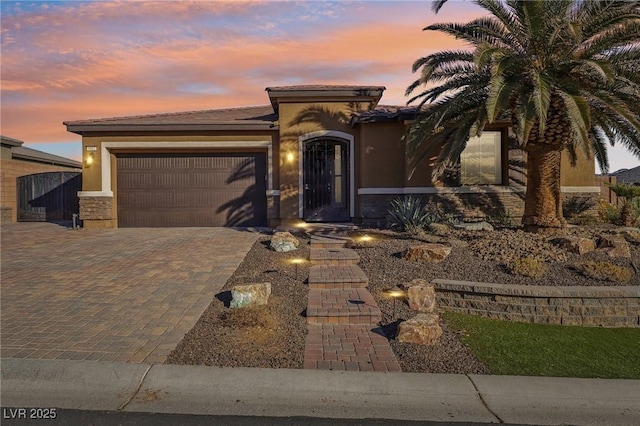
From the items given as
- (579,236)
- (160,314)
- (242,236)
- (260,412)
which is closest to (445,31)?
(579,236)

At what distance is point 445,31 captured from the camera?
9.91 m

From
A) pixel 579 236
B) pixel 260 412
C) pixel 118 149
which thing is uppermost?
pixel 118 149

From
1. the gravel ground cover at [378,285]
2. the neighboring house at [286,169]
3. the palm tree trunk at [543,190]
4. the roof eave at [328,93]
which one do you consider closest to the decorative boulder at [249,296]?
the gravel ground cover at [378,285]

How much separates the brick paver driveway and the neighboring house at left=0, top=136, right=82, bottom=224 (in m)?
7.87

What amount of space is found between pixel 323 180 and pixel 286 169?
Result: 4.46 ft

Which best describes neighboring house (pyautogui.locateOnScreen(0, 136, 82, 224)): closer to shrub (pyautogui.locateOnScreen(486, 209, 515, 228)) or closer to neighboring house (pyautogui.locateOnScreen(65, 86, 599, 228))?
neighboring house (pyautogui.locateOnScreen(65, 86, 599, 228))

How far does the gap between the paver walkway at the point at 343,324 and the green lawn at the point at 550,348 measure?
3.67ft

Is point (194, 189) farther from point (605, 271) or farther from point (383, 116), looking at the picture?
point (605, 271)

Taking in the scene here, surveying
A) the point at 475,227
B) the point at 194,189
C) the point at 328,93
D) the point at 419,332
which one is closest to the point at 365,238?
the point at 475,227

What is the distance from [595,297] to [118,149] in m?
14.3

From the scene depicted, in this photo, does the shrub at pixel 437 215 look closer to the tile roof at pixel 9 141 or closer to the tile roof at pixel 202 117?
the tile roof at pixel 202 117

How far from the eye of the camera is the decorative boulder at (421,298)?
6.26 m

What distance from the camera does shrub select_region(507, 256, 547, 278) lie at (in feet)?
24.0

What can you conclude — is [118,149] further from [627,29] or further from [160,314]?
[627,29]
